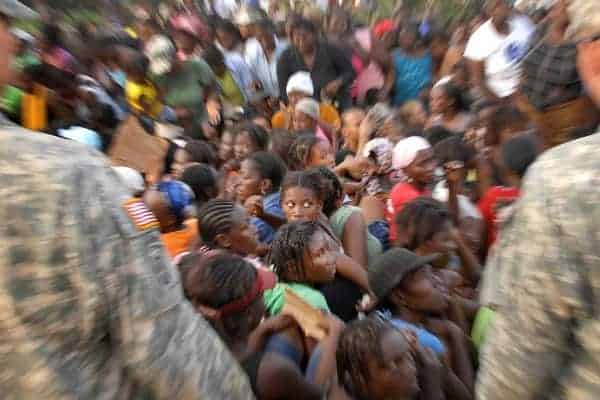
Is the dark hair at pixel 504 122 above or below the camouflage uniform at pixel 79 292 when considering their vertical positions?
above

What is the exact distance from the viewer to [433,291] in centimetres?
244

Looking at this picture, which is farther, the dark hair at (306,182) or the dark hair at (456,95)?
the dark hair at (456,95)

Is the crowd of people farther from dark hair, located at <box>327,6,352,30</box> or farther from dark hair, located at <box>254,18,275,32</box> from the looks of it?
dark hair, located at <box>327,6,352,30</box>

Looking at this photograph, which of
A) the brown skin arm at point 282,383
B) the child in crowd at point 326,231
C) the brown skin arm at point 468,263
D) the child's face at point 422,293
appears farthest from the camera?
the brown skin arm at point 468,263

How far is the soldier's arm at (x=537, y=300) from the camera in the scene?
125 centimetres

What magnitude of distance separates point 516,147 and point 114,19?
737 centimetres

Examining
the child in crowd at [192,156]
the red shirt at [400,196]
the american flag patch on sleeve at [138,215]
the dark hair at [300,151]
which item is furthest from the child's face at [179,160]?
the american flag patch on sleeve at [138,215]

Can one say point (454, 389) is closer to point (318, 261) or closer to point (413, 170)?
point (318, 261)

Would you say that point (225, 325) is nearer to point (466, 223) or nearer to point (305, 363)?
point (305, 363)

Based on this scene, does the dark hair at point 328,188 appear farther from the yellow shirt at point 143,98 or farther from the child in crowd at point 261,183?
the yellow shirt at point 143,98

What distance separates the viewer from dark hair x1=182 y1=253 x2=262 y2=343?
2.16 m

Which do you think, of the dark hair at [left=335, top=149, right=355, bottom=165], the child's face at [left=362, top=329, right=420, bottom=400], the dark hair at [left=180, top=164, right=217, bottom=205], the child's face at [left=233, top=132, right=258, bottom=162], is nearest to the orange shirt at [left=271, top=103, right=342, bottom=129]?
the dark hair at [left=335, top=149, right=355, bottom=165]

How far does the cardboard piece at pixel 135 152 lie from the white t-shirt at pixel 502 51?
3.25 meters

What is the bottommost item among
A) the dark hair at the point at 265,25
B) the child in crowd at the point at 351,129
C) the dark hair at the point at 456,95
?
the child in crowd at the point at 351,129
